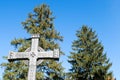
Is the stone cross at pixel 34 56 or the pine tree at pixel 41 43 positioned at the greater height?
the pine tree at pixel 41 43

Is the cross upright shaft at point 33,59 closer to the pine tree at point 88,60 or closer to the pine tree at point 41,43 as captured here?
the pine tree at point 41,43

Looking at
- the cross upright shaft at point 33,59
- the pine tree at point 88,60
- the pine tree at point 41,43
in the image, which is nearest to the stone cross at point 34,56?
the cross upright shaft at point 33,59

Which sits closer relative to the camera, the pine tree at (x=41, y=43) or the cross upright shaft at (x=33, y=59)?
the cross upright shaft at (x=33, y=59)

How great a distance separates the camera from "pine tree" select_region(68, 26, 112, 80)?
94.7ft

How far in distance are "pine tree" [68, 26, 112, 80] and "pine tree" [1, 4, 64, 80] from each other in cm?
397

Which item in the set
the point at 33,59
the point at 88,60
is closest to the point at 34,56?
the point at 33,59

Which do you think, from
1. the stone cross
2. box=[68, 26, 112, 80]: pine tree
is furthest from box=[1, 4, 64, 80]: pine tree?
the stone cross

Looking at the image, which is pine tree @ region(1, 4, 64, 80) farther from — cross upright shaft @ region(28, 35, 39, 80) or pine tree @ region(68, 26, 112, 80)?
cross upright shaft @ region(28, 35, 39, 80)

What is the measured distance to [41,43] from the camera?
25.8 metres

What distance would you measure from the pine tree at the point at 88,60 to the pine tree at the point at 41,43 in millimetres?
3967

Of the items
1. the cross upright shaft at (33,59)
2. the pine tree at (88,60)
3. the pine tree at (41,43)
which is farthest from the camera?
Answer: the pine tree at (88,60)

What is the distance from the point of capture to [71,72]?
30.3 metres

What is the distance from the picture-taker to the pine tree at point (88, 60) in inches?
1136

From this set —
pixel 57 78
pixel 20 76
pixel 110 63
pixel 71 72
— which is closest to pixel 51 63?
pixel 57 78
